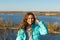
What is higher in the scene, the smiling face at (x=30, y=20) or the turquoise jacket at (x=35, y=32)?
the smiling face at (x=30, y=20)

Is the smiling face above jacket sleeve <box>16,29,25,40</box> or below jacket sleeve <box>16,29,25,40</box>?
above

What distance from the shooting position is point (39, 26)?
4152 millimetres

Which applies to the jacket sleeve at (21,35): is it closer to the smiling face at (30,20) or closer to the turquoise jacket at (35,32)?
the turquoise jacket at (35,32)

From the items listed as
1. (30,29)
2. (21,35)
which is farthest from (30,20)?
(21,35)

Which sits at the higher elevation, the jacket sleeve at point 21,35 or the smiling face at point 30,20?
the smiling face at point 30,20

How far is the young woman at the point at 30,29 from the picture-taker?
4008 millimetres

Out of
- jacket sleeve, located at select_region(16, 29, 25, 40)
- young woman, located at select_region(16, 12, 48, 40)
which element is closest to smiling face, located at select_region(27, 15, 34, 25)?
young woman, located at select_region(16, 12, 48, 40)

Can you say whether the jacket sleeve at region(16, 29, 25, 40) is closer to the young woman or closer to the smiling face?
the young woman

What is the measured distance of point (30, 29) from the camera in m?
4.07

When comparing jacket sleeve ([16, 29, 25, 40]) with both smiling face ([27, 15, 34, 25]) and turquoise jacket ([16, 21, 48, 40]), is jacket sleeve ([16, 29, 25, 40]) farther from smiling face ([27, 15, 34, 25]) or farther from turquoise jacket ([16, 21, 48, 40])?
smiling face ([27, 15, 34, 25])

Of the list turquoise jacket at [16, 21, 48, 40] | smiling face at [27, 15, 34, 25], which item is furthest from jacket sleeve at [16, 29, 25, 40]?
smiling face at [27, 15, 34, 25]

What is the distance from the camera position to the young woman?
13.1 feet

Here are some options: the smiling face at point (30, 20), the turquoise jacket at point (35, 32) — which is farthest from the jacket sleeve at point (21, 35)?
Answer: the smiling face at point (30, 20)

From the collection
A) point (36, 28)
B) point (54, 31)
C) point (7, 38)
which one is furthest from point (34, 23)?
point (54, 31)
